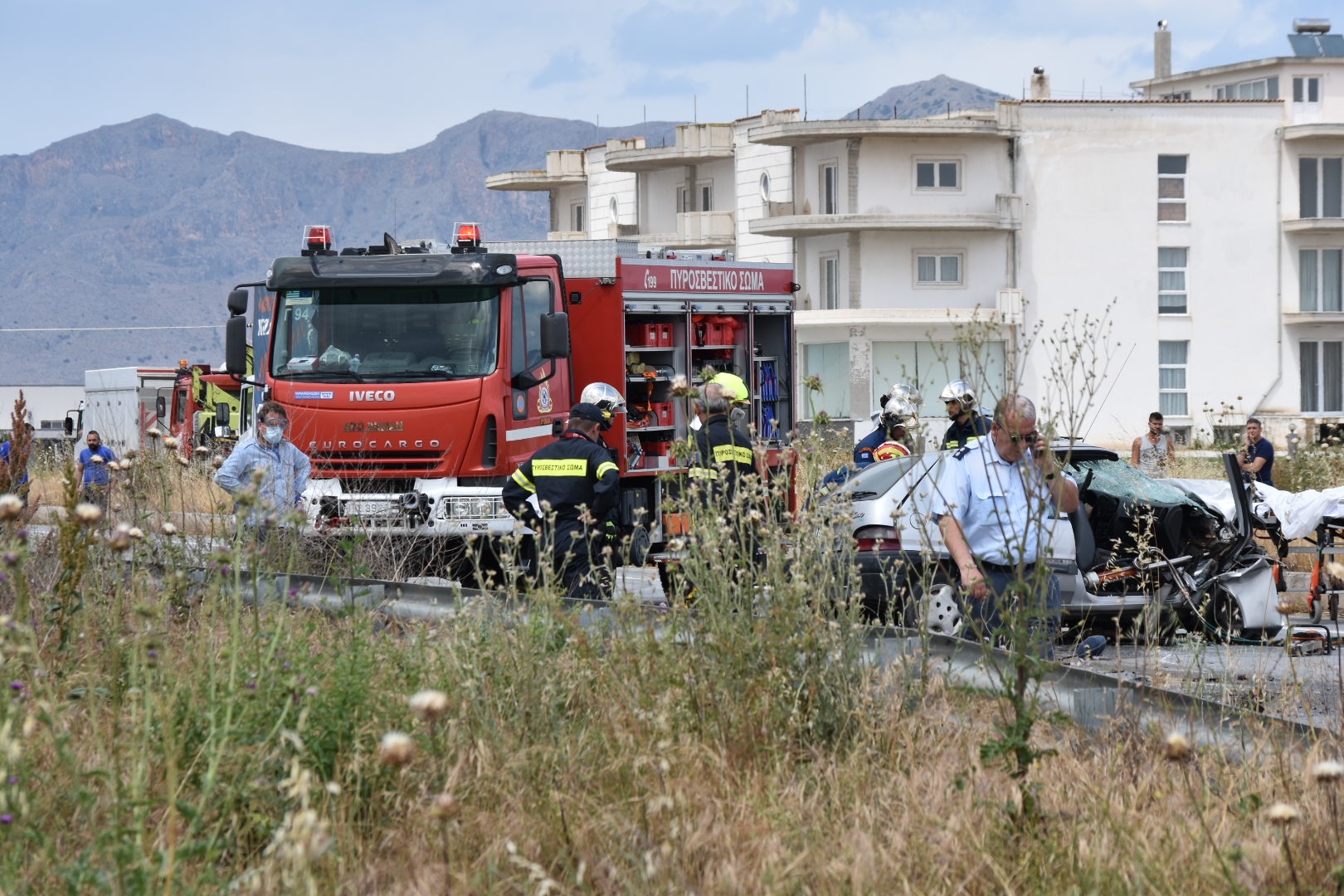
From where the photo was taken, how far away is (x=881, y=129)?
1951 inches

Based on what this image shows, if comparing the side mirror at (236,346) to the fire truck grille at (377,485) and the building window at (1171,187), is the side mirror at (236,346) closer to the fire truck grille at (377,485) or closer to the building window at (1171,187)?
the fire truck grille at (377,485)

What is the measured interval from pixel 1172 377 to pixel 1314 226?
6.55m

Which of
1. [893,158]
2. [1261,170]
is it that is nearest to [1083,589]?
[893,158]

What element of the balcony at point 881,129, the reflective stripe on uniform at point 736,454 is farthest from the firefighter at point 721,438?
the balcony at point 881,129

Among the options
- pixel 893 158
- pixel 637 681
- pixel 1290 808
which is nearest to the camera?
pixel 1290 808

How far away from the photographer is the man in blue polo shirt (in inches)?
356

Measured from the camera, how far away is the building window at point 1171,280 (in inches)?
2076

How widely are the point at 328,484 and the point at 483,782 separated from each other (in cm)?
934

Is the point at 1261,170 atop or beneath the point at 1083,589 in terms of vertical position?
atop

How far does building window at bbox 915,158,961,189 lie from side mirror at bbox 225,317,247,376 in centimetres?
3851

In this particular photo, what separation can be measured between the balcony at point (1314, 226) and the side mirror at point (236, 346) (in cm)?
4492

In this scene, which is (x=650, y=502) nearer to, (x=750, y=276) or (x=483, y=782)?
(x=750, y=276)

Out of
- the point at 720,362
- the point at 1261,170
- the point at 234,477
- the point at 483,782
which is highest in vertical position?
the point at 1261,170

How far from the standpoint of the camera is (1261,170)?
5272 centimetres
